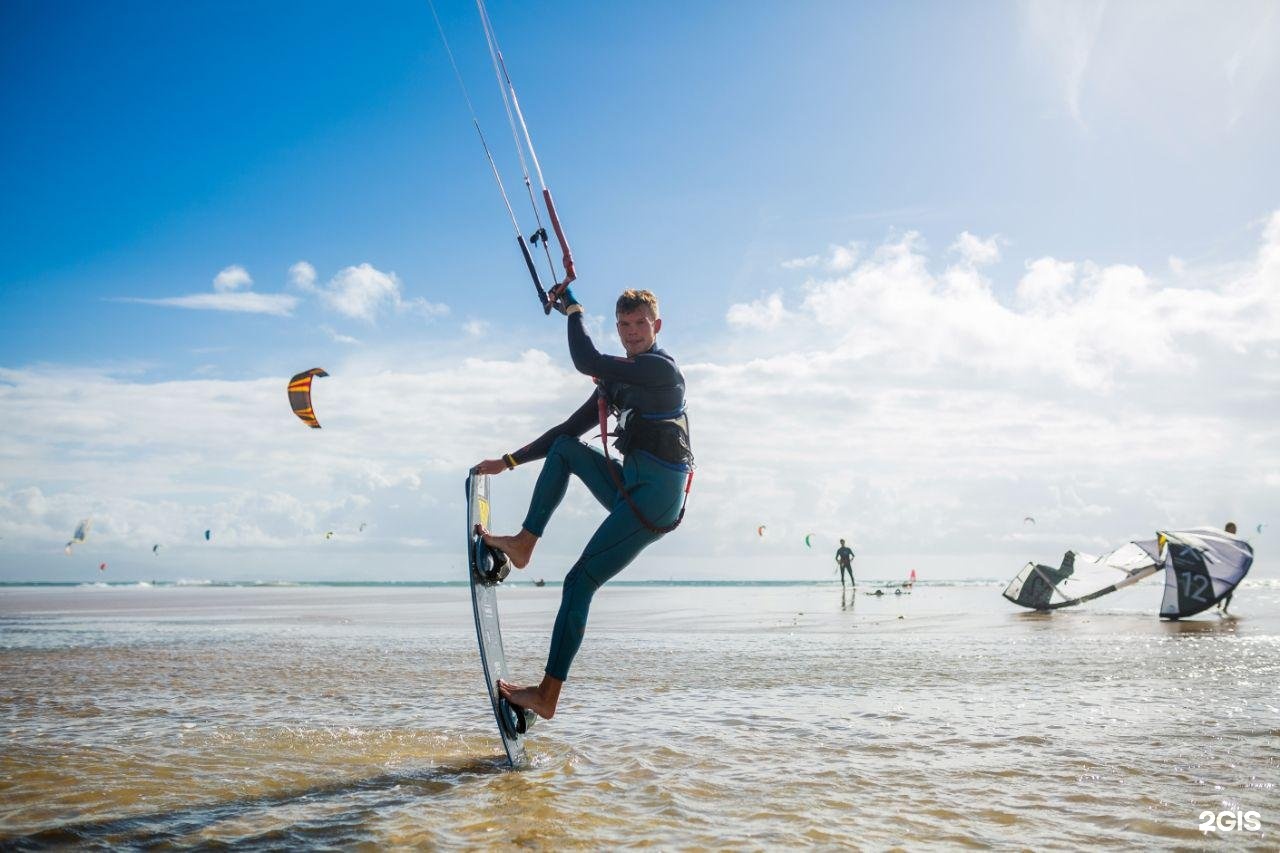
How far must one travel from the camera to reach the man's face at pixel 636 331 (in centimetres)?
473

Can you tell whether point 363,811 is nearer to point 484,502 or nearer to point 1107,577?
point 484,502

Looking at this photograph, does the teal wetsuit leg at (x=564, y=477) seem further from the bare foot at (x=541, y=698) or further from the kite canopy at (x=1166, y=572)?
the kite canopy at (x=1166, y=572)

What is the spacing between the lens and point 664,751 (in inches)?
186

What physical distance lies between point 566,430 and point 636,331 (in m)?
0.75

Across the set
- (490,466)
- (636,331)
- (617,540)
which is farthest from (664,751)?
(636,331)

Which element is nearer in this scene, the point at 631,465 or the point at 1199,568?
the point at 631,465

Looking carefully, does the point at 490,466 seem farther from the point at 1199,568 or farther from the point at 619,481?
the point at 1199,568

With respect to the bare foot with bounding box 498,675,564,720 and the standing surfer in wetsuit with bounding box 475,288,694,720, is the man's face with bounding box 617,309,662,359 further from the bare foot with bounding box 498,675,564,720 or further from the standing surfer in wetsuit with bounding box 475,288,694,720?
the bare foot with bounding box 498,675,564,720

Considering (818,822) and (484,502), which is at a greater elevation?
(484,502)

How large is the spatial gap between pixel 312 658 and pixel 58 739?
5194 millimetres

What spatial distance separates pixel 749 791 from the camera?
387 cm

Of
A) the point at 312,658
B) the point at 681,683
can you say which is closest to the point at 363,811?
the point at 681,683
